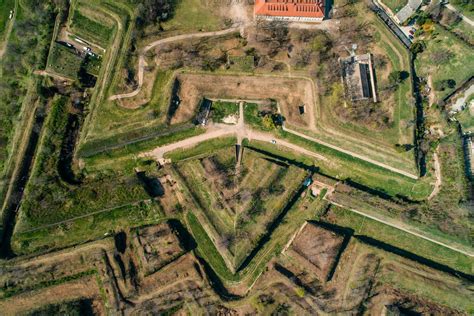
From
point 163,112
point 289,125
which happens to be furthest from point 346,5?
point 163,112

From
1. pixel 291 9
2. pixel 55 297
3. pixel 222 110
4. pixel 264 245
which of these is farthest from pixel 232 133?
pixel 55 297

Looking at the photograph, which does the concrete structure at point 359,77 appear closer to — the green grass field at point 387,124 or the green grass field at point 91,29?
the green grass field at point 387,124

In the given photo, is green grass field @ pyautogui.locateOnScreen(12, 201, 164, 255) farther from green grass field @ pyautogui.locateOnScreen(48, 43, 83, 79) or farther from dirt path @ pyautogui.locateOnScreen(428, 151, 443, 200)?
dirt path @ pyautogui.locateOnScreen(428, 151, 443, 200)

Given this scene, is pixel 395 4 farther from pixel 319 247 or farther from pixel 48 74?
pixel 48 74

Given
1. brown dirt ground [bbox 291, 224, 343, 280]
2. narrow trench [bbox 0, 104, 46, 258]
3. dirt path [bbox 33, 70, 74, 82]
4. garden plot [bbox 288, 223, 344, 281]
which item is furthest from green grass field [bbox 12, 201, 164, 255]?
dirt path [bbox 33, 70, 74, 82]

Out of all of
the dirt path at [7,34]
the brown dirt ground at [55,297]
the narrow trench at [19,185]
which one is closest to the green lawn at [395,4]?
the narrow trench at [19,185]

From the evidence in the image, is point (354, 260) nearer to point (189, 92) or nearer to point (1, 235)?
point (189, 92)
